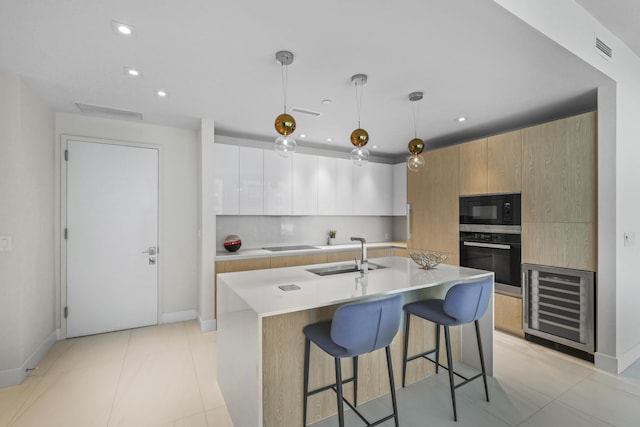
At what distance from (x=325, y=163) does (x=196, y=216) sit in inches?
85.3

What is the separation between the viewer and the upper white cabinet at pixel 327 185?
194 inches

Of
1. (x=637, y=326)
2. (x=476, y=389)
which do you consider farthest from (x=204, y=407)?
(x=637, y=326)

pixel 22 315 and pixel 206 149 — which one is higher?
pixel 206 149

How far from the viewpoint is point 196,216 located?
414cm

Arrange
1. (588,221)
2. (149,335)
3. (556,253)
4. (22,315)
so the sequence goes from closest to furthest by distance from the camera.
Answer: (22,315) < (588,221) < (556,253) < (149,335)

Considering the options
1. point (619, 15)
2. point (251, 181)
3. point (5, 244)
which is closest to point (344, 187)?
point (251, 181)

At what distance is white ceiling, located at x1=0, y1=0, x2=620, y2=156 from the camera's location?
5.75 ft

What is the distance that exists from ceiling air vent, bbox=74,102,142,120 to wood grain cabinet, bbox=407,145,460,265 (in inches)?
155

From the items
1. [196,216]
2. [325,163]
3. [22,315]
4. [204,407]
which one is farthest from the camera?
[325,163]

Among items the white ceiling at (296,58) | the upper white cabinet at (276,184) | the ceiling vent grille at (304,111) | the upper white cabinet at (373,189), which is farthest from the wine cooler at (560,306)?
the upper white cabinet at (276,184)

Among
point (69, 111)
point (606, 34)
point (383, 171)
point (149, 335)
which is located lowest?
point (149, 335)

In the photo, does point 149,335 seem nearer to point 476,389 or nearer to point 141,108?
point 141,108

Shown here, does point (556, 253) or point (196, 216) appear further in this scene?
point (196, 216)

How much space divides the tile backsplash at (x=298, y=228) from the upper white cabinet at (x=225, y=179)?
13.8 inches
